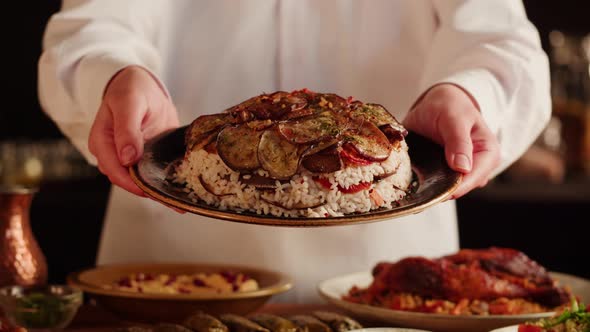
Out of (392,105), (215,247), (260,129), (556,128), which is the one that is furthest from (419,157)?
(556,128)

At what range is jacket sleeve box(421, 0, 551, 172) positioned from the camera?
185 cm

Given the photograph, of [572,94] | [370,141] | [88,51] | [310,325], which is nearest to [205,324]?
[310,325]

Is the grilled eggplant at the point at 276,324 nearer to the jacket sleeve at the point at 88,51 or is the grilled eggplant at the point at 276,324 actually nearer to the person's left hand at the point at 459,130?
the person's left hand at the point at 459,130

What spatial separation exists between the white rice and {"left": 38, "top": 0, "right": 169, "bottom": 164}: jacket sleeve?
532mm

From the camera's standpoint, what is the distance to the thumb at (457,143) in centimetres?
138

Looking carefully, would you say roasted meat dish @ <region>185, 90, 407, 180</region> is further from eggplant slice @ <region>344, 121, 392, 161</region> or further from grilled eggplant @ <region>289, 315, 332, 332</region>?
grilled eggplant @ <region>289, 315, 332, 332</region>

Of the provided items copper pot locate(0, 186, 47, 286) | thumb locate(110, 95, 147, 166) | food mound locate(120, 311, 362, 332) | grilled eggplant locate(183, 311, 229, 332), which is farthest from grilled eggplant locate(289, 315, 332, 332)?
copper pot locate(0, 186, 47, 286)

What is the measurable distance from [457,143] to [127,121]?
0.55 metres

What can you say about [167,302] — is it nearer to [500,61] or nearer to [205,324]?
[205,324]

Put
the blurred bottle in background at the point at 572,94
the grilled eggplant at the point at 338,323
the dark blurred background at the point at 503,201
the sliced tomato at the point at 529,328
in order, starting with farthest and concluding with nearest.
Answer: the blurred bottle in background at the point at 572,94 < the dark blurred background at the point at 503,201 < the grilled eggplant at the point at 338,323 < the sliced tomato at the point at 529,328

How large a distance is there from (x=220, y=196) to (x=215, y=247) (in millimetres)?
819

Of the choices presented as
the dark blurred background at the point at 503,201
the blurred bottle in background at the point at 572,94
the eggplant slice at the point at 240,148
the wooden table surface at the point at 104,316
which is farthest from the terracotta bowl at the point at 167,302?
the blurred bottle in background at the point at 572,94

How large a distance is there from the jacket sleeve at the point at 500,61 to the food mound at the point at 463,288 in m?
0.30

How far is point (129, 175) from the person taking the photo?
1.44m
